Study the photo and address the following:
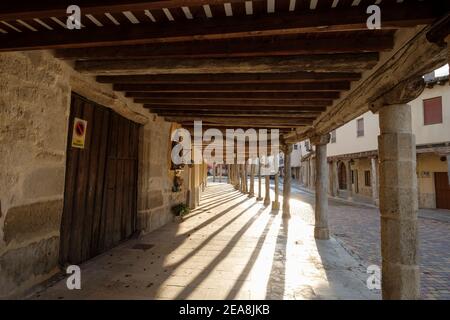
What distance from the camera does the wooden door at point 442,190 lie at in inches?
500

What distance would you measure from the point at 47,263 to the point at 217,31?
3.48m

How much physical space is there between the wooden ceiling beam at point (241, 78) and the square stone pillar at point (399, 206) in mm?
843

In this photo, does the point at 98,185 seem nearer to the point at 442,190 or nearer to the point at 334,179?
the point at 442,190

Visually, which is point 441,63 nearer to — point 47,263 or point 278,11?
point 278,11

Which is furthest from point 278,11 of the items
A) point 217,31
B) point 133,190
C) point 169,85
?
point 133,190

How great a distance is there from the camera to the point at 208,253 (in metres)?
4.81

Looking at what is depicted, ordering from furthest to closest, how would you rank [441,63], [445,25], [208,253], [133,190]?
[133,190] < [208,253] < [441,63] < [445,25]

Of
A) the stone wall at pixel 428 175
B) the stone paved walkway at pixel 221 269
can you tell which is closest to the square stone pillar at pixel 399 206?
the stone paved walkway at pixel 221 269

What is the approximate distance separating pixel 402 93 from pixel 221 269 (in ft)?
11.1

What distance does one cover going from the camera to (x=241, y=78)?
3.68m

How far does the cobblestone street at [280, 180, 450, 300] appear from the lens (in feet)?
13.0

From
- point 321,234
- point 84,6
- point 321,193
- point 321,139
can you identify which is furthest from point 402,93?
point 321,234

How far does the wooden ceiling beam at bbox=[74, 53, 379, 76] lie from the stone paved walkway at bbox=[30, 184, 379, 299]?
281 centimetres

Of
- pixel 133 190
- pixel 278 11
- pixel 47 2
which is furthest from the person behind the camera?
pixel 133 190
